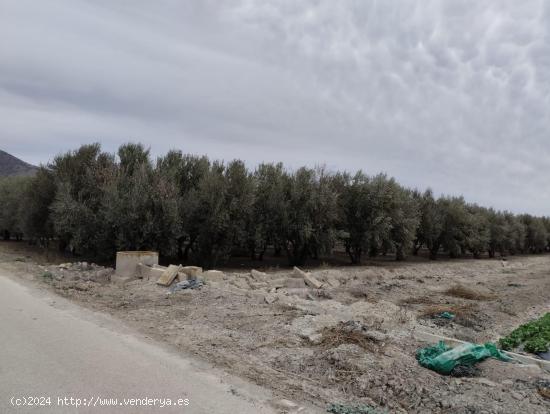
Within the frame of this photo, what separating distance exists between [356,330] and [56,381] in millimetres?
5289

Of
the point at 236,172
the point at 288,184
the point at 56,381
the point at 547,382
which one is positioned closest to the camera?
the point at 56,381

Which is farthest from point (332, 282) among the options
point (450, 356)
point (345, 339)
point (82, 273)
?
point (450, 356)

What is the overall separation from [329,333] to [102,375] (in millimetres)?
4200

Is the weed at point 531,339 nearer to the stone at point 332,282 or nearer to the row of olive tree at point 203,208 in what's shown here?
the stone at point 332,282

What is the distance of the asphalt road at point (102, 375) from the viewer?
16.2ft

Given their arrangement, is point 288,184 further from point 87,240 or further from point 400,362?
point 400,362

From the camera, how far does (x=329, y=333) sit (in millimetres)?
8422

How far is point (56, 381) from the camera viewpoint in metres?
5.47

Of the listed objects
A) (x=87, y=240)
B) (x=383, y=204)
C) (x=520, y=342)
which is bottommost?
→ (x=520, y=342)

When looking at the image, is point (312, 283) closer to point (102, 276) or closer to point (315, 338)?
point (102, 276)

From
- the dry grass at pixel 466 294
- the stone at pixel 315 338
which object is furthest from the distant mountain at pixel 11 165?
the stone at pixel 315 338

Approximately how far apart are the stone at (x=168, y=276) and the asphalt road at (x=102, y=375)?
199 inches

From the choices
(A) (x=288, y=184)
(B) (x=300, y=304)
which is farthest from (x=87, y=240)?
(B) (x=300, y=304)

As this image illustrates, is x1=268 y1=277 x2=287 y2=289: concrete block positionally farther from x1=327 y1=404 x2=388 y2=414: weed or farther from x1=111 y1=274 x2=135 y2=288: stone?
x1=327 y1=404 x2=388 y2=414: weed
